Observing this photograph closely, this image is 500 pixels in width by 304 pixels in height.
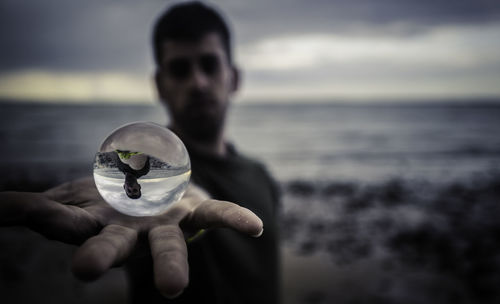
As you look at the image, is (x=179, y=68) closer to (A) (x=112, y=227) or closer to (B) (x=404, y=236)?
(A) (x=112, y=227)

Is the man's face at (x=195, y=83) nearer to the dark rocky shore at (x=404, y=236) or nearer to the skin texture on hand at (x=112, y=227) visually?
the skin texture on hand at (x=112, y=227)

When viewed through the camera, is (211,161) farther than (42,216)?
Yes

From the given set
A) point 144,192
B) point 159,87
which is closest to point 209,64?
point 159,87

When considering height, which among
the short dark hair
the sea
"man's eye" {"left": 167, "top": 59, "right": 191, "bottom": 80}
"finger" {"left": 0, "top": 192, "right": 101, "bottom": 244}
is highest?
the short dark hair

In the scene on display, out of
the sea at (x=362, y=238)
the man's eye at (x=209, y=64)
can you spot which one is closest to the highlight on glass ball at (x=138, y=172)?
the man's eye at (x=209, y=64)

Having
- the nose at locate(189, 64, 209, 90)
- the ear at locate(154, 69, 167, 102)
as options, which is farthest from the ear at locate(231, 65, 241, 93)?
A: the ear at locate(154, 69, 167, 102)

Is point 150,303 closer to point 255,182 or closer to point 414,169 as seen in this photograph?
point 255,182

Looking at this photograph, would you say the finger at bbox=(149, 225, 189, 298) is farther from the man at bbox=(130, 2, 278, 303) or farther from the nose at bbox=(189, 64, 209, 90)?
the nose at bbox=(189, 64, 209, 90)
